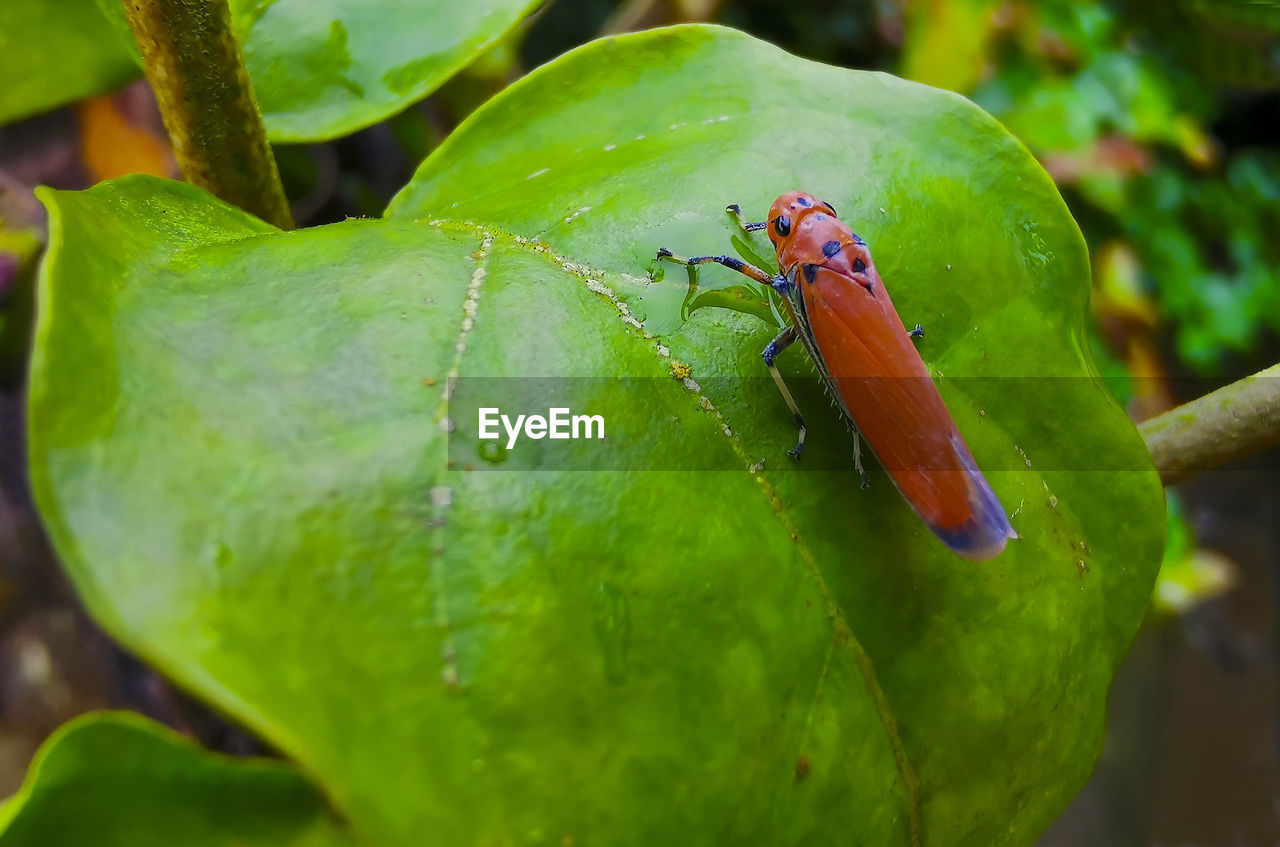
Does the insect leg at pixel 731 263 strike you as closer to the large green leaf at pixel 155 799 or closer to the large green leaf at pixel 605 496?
the large green leaf at pixel 605 496

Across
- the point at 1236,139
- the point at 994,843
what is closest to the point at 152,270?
the point at 994,843

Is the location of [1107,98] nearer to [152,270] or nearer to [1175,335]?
[1175,335]

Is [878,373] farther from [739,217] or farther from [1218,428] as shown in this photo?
[1218,428]

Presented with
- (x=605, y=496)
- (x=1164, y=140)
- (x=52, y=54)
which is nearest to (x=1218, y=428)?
(x=605, y=496)

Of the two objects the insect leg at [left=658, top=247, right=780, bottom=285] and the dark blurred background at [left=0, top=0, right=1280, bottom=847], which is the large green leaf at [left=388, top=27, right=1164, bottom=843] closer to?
the insect leg at [left=658, top=247, right=780, bottom=285]

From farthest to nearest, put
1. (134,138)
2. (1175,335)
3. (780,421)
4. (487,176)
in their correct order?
(1175,335)
(134,138)
(487,176)
(780,421)

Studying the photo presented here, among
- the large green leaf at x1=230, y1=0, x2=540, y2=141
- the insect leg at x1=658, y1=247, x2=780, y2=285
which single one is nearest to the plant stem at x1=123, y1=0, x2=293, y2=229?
the large green leaf at x1=230, y1=0, x2=540, y2=141
